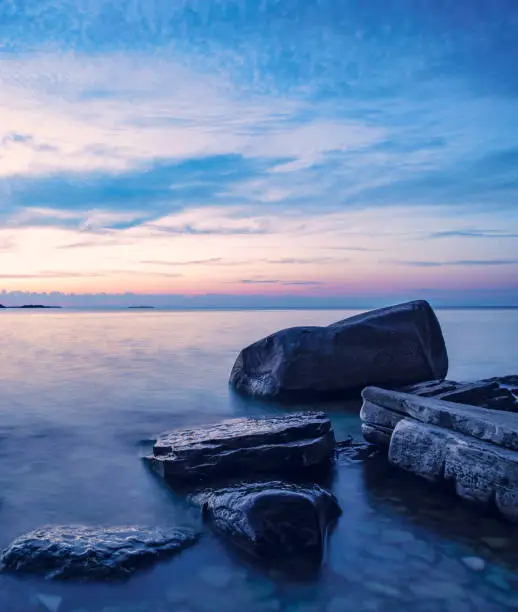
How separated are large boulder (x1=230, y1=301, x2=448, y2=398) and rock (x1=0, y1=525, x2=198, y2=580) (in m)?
4.47

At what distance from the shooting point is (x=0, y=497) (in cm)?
434

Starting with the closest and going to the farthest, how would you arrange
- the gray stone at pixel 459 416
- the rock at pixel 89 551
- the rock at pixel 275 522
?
1. the rock at pixel 89 551
2. the rock at pixel 275 522
3. the gray stone at pixel 459 416

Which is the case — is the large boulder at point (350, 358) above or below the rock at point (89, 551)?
above

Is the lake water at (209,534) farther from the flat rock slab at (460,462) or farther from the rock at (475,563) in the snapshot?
the flat rock slab at (460,462)

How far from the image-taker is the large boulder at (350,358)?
25.8 feet

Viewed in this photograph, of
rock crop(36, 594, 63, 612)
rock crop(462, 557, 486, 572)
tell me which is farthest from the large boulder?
rock crop(36, 594, 63, 612)

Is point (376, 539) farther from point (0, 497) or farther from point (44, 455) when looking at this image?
point (44, 455)

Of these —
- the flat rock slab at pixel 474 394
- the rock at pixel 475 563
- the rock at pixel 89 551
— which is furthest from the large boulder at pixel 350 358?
the rock at pixel 475 563

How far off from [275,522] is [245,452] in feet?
4.22

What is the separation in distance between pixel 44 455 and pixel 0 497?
1.27 meters

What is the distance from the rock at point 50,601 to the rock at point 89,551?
0.15 meters

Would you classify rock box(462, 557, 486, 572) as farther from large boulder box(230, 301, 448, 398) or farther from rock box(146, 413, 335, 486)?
large boulder box(230, 301, 448, 398)

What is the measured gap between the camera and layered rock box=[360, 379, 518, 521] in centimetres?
369

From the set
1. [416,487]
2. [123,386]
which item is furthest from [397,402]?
[123,386]
